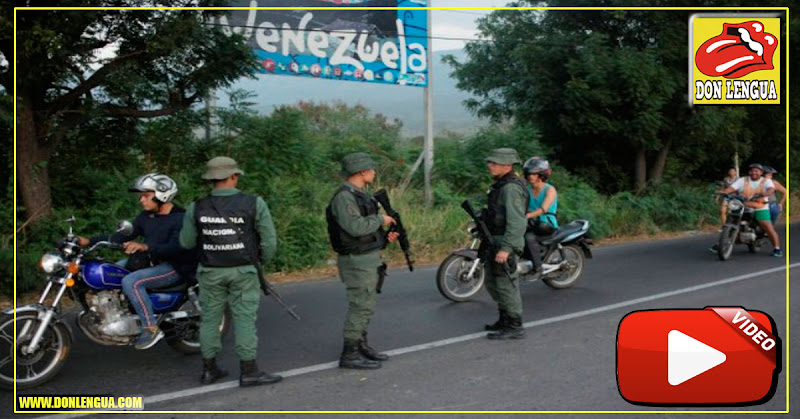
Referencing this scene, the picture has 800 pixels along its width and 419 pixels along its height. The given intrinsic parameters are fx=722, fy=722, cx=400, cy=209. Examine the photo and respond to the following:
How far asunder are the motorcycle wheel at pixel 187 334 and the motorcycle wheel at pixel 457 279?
275 cm

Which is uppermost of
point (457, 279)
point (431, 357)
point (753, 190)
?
point (753, 190)

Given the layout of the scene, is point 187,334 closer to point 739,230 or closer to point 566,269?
point 566,269

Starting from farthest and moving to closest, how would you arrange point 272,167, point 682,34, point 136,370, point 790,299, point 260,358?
point 682,34, point 272,167, point 790,299, point 260,358, point 136,370

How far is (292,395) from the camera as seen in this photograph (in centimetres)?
493

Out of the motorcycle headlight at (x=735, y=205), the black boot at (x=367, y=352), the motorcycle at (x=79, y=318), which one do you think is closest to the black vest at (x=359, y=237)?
the black boot at (x=367, y=352)

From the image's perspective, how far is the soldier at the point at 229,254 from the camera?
4992 mm

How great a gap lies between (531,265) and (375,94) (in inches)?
481

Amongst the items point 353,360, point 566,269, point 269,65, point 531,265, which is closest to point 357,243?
point 353,360

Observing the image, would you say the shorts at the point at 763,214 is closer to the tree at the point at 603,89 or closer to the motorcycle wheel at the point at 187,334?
the tree at the point at 603,89

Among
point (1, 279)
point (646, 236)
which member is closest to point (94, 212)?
point (1, 279)

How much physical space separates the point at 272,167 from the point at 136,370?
6.89m

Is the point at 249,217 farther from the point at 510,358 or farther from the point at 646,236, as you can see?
the point at 646,236

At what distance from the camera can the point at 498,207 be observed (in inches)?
249

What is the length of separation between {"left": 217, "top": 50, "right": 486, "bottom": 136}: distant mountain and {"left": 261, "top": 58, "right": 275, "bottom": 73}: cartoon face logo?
259 millimetres
